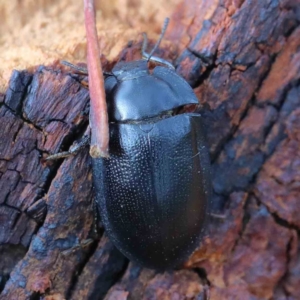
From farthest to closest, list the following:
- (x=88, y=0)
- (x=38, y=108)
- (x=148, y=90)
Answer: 1. (x=148, y=90)
2. (x=38, y=108)
3. (x=88, y=0)

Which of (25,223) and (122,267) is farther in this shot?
(122,267)

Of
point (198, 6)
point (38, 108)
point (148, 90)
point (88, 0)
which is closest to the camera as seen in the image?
point (88, 0)

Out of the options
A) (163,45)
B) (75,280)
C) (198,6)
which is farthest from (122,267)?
(198,6)

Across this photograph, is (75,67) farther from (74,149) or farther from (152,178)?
(152,178)

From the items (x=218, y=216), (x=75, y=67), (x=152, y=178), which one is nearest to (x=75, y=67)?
(x=75, y=67)

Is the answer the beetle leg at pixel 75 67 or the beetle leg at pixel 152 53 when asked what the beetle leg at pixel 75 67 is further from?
the beetle leg at pixel 152 53

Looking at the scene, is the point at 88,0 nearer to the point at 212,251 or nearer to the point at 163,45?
the point at 163,45

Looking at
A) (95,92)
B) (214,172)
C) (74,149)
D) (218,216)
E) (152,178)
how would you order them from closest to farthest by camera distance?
(95,92) → (74,149) → (152,178) → (218,216) → (214,172)

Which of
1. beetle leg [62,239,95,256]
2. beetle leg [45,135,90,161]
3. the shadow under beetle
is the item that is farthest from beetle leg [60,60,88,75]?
beetle leg [62,239,95,256]
